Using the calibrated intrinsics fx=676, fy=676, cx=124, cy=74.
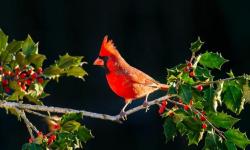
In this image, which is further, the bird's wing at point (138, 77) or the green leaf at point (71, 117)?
the bird's wing at point (138, 77)

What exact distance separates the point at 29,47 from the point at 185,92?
0.91 feet

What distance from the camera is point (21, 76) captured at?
1.11 m

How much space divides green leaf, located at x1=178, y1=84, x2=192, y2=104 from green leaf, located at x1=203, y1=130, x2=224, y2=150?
0.11 m

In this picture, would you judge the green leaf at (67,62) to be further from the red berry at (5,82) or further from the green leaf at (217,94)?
the green leaf at (217,94)

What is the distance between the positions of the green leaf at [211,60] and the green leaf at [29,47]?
27 cm

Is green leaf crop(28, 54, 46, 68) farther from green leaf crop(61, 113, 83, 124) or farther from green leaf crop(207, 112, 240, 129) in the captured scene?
green leaf crop(207, 112, 240, 129)

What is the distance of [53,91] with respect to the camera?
139 inches

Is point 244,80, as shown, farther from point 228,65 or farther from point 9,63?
point 228,65

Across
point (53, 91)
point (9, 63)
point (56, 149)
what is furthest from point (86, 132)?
point (53, 91)

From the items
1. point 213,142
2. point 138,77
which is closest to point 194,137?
point 213,142

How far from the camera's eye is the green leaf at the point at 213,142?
1.07m

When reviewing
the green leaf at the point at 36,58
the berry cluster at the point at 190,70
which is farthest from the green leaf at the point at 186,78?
the green leaf at the point at 36,58

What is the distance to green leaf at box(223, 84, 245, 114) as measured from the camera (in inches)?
41.3

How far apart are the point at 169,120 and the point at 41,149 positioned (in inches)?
8.4
